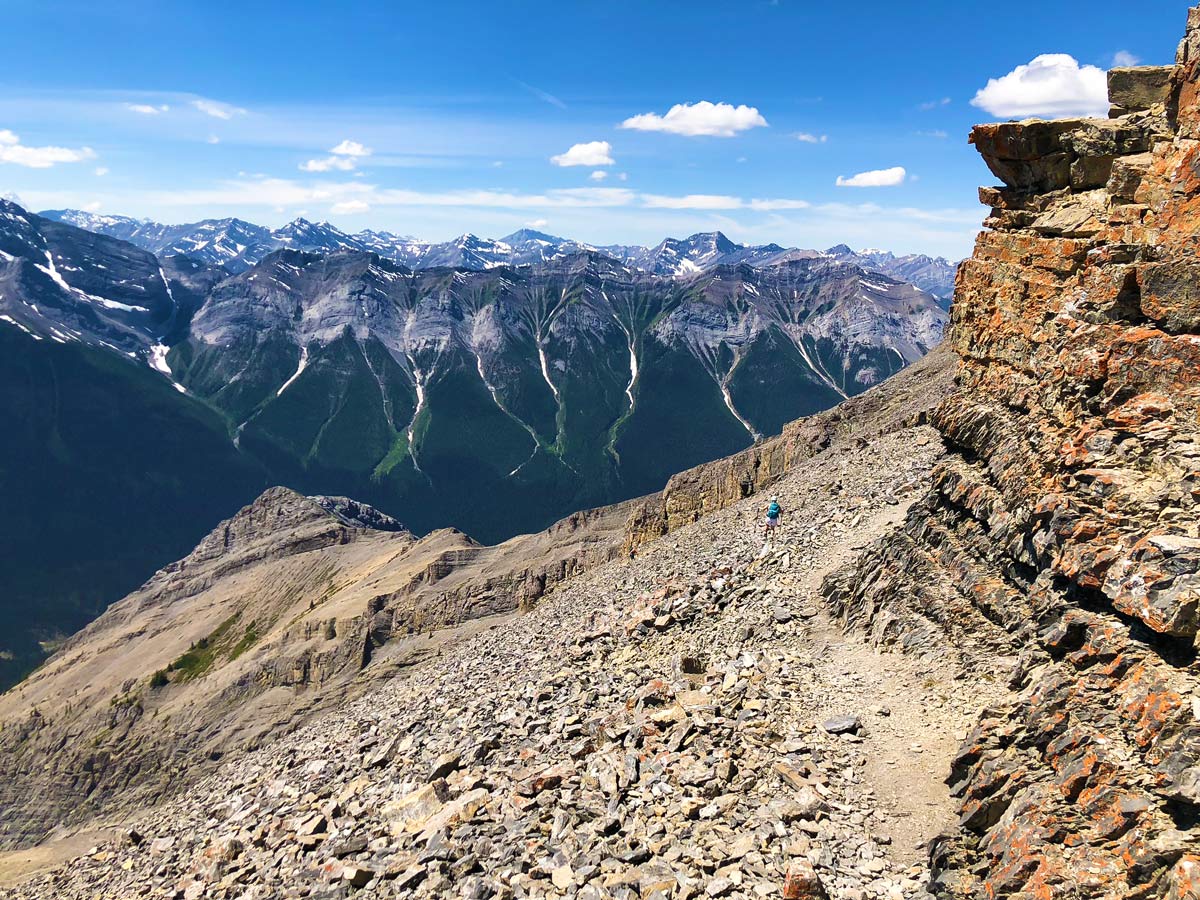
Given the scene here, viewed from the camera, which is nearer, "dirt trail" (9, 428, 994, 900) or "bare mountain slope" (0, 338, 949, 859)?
"dirt trail" (9, 428, 994, 900)

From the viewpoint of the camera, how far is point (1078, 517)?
1741cm

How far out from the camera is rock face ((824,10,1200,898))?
13375mm

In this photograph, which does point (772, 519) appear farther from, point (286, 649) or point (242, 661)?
point (242, 661)

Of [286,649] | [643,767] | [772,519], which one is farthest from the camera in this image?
[286,649]

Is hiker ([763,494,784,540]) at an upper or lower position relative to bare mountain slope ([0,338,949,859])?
upper

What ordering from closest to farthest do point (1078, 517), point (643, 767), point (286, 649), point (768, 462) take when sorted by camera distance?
point (1078, 517) → point (643, 767) → point (768, 462) → point (286, 649)

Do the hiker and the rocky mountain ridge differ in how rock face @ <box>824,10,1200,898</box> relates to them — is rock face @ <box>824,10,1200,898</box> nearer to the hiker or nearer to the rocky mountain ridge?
the rocky mountain ridge

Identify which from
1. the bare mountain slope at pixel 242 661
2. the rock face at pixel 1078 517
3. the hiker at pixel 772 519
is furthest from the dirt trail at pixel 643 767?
the bare mountain slope at pixel 242 661

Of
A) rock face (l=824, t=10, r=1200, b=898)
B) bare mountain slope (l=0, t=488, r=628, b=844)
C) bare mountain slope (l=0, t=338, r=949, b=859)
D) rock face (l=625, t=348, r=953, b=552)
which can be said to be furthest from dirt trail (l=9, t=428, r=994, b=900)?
bare mountain slope (l=0, t=488, r=628, b=844)

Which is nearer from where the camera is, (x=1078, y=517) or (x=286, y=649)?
(x=1078, y=517)

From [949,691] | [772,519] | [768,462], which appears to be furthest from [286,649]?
[949,691]

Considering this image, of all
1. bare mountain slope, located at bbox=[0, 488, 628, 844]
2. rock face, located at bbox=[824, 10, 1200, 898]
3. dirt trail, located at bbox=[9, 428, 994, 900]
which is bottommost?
bare mountain slope, located at bbox=[0, 488, 628, 844]

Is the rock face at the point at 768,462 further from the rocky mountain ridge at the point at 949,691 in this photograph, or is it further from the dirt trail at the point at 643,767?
the rocky mountain ridge at the point at 949,691

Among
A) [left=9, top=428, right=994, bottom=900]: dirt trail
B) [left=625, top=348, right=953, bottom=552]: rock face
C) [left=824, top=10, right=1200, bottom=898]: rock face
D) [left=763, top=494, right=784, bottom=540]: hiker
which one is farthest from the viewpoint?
[left=625, top=348, right=953, bottom=552]: rock face
